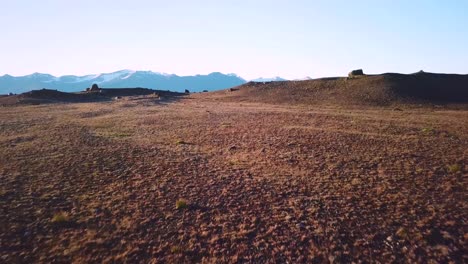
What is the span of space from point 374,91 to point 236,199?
5857 cm

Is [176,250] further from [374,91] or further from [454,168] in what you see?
[374,91]

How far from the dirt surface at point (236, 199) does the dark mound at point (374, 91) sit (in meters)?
34.0

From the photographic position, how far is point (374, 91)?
65062mm

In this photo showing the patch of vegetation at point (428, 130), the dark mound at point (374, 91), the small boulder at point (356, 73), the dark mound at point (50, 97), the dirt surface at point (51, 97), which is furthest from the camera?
the small boulder at point (356, 73)

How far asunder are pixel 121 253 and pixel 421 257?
995 cm

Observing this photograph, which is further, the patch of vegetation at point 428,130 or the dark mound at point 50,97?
the dark mound at point 50,97

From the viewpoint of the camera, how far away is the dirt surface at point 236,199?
36.2 feet

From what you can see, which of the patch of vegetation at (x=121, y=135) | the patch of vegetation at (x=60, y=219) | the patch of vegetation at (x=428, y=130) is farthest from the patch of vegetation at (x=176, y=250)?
the patch of vegetation at (x=428, y=130)

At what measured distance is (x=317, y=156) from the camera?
22562 millimetres

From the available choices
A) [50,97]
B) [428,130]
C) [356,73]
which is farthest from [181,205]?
[50,97]

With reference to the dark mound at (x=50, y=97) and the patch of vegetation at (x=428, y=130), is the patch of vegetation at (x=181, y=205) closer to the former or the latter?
the patch of vegetation at (x=428, y=130)

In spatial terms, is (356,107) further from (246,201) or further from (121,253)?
(121,253)

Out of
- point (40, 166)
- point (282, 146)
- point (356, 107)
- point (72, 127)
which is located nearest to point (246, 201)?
point (282, 146)

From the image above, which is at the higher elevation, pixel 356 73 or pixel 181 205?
pixel 356 73
